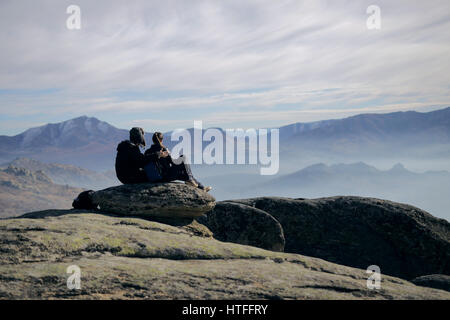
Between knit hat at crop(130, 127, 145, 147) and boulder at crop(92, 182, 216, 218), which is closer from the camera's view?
boulder at crop(92, 182, 216, 218)

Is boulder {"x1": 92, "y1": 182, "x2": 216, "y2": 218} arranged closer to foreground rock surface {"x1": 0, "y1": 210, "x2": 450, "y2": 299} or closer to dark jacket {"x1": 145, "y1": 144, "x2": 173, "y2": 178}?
dark jacket {"x1": 145, "y1": 144, "x2": 173, "y2": 178}

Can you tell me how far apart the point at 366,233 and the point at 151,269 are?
16204mm

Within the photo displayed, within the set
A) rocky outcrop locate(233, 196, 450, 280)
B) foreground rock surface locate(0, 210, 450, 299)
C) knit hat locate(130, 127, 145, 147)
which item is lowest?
rocky outcrop locate(233, 196, 450, 280)

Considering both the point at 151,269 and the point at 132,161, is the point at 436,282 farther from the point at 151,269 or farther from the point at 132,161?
the point at 132,161

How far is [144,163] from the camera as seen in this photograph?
17.8 m

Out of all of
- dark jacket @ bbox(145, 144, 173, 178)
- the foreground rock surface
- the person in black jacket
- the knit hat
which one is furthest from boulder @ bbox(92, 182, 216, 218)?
the knit hat

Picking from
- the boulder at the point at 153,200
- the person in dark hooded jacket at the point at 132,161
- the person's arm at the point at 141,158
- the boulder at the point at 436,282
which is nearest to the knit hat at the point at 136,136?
the person in dark hooded jacket at the point at 132,161

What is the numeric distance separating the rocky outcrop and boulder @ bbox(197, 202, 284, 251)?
2.67m

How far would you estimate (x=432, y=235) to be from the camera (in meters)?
21.5

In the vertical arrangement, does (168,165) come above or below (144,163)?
below

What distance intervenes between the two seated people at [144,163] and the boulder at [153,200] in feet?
2.22

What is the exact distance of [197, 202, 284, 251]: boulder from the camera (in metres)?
20.1

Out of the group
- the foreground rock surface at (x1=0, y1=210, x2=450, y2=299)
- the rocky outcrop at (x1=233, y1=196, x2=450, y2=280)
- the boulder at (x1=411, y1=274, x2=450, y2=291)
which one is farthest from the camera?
the rocky outcrop at (x1=233, y1=196, x2=450, y2=280)

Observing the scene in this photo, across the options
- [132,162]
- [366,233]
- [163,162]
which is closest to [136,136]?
[132,162]
